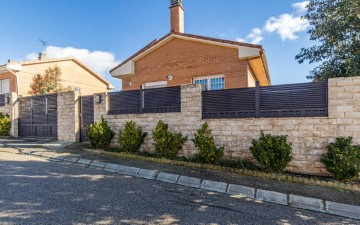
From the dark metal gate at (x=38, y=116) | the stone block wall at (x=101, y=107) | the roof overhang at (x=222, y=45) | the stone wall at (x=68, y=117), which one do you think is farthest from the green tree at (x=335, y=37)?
the dark metal gate at (x=38, y=116)

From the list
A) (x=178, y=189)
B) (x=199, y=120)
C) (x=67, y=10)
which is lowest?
(x=178, y=189)

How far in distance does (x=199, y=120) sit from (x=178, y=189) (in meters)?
2.78

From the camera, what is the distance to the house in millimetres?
10109

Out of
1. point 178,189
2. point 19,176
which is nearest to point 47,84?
point 19,176

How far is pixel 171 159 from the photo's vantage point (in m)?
7.11

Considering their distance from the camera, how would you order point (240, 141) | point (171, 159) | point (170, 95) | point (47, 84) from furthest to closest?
point (47, 84), point (170, 95), point (171, 159), point (240, 141)

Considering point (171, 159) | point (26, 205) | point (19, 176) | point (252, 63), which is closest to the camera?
point (26, 205)

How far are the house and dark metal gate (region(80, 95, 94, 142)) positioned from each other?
354 cm

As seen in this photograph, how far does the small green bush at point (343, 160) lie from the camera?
5016 mm

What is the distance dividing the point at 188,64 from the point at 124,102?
14.5 feet

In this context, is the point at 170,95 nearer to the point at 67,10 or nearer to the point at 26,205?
the point at 26,205

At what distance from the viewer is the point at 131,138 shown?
25.8ft

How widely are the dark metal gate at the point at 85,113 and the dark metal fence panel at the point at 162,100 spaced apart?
311cm

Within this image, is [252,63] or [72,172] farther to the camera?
[252,63]
